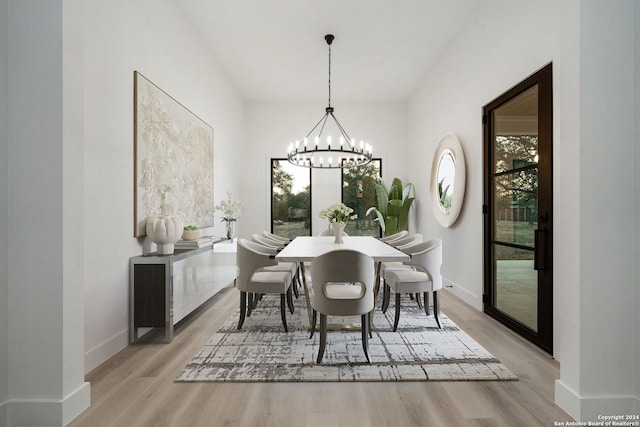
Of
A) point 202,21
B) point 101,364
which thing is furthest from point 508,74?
point 101,364

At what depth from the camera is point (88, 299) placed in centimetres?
240

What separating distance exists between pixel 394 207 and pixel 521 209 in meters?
3.40

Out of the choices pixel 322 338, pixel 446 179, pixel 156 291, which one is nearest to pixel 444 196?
pixel 446 179

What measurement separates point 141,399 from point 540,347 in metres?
2.96

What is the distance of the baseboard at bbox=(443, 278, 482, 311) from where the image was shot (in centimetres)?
397

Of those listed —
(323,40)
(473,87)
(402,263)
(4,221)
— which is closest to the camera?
(4,221)

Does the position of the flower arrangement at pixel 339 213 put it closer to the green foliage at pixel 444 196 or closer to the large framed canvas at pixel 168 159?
the large framed canvas at pixel 168 159

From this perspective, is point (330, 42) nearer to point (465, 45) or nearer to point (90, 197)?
point (465, 45)

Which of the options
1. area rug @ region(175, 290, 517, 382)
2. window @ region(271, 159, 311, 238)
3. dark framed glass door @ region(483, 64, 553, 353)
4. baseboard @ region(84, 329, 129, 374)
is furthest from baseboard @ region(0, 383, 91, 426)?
window @ region(271, 159, 311, 238)

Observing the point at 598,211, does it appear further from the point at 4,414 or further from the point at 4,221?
the point at 4,414

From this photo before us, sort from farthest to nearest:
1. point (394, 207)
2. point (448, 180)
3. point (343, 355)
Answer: point (394, 207) → point (448, 180) → point (343, 355)

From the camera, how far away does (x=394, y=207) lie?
21.6 ft

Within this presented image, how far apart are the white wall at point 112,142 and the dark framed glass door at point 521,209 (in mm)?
3358

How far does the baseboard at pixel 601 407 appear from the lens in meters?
1.85
